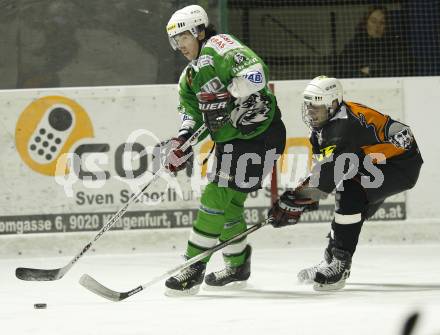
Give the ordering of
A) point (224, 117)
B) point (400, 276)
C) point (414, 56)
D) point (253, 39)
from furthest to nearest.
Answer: point (253, 39) < point (414, 56) < point (400, 276) < point (224, 117)

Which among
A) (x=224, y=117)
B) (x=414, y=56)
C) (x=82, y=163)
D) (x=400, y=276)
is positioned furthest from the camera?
(x=414, y=56)

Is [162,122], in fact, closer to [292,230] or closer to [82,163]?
[82,163]

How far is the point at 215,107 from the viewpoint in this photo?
14.7ft

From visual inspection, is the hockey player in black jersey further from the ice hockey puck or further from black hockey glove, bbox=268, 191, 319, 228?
the ice hockey puck

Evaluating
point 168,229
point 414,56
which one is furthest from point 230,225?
point 414,56

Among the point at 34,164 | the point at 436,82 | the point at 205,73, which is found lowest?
the point at 34,164

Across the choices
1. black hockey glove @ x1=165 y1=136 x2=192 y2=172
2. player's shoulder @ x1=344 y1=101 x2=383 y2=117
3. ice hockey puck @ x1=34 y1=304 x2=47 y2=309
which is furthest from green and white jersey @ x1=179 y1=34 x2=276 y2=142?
ice hockey puck @ x1=34 y1=304 x2=47 y2=309

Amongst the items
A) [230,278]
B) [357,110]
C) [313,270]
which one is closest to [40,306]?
[230,278]

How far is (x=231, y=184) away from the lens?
15.0ft

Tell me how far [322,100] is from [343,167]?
298 mm

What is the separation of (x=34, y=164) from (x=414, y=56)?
2471 mm

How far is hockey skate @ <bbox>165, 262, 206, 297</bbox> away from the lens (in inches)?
175

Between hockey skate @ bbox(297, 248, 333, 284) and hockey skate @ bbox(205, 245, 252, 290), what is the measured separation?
0.25 meters

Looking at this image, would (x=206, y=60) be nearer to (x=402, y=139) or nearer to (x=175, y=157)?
(x=175, y=157)
